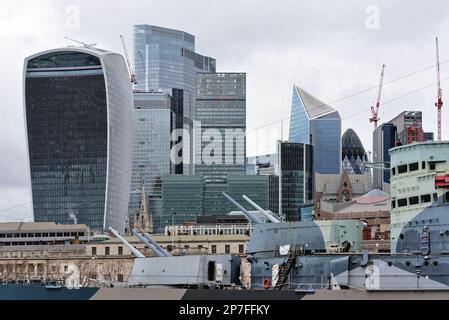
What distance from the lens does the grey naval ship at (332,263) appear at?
127 ft

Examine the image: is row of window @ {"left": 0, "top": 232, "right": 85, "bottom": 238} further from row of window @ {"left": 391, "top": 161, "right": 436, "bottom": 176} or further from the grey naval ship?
row of window @ {"left": 391, "top": 161, "right": 436, "bottom": 176}

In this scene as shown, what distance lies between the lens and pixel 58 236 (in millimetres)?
154375

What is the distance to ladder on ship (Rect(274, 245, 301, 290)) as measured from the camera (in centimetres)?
4103

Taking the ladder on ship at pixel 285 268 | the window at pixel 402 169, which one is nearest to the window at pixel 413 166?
the window at pixel 402 169

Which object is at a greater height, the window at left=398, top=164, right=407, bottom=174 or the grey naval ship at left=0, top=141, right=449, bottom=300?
the window at left=398, top=164, right=407, bottom=174

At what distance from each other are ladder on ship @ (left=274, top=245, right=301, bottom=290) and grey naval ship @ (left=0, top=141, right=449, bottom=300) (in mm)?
41

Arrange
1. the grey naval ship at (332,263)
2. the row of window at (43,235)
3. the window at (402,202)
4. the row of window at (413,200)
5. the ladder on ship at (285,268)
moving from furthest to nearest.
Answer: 1. the row of window at (43,235)
2. the window at (402,202)
3. the ladder on ship at (285,268)
4. the row of window at (413,200)
5. the grey naval ship at (332,263)

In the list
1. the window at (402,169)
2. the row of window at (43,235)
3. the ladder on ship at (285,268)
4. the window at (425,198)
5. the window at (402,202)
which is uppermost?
the window at (402,169)

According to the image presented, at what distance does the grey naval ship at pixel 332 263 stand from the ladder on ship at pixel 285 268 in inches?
1.6

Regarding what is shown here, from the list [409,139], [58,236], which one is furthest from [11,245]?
[409,139]

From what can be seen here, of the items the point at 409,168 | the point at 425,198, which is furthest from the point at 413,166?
the point at 425,198

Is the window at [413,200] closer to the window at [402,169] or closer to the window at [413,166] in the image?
the window at [413,166]

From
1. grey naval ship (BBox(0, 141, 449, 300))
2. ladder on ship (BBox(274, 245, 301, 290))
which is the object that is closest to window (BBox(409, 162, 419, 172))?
grey naval ship (BBox(0, 141, 449, 300))
